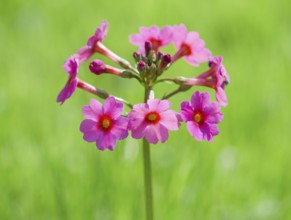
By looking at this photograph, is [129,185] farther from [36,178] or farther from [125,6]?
[125,6]

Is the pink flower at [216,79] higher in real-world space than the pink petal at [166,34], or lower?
lower

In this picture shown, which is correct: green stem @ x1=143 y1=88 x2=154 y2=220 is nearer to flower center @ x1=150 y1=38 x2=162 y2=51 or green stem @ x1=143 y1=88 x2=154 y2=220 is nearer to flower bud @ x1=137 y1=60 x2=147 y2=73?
flower bud @ x1=137 y1=60 x2=147 y2=73

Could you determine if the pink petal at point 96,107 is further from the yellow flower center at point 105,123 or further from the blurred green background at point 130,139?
the blurred green background at point 130,139

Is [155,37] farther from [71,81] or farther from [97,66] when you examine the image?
[71,81]

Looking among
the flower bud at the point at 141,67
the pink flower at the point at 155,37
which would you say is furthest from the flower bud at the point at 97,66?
the pink flower at the point at 155,37

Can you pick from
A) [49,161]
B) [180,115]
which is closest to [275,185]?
[49,161]

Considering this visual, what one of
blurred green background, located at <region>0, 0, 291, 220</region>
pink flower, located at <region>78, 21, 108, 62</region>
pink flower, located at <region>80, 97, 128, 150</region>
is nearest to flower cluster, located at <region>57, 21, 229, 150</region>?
pink flower, located at <region>80, 97, 128, 150</region>
